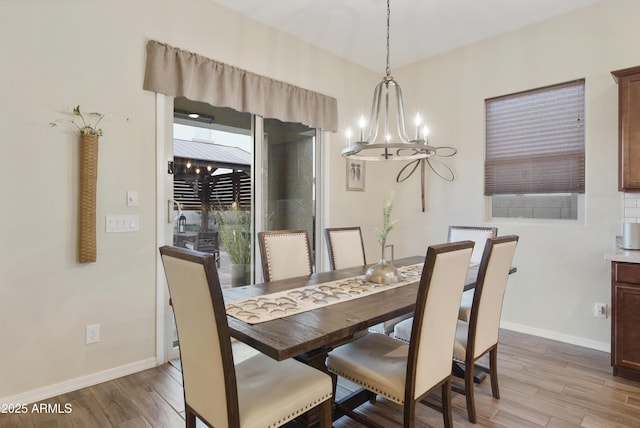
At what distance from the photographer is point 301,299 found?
1886 mm

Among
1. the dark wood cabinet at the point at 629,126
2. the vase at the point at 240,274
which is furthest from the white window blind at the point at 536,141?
the vase at the point at 240,274

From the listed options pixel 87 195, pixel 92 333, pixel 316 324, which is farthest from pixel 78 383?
pixel 316 324

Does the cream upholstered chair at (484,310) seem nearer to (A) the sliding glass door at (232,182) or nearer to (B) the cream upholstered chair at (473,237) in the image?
(B) the cream upholstered chair at (473,237)

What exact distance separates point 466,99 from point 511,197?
1163 mm

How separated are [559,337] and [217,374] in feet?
10.8

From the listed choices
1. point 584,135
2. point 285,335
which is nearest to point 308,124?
point 584,135

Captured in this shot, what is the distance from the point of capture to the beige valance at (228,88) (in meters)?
2.69

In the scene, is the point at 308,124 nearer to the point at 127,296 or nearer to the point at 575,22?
the point at 127,296

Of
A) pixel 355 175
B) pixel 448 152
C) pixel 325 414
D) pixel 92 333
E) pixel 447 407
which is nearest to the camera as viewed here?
pixel 325 414

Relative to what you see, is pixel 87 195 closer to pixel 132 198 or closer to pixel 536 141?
pixel 132 198

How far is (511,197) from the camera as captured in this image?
3.71 meters

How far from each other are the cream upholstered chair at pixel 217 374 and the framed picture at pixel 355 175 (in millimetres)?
2898

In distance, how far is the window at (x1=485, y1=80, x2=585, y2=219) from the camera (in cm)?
323

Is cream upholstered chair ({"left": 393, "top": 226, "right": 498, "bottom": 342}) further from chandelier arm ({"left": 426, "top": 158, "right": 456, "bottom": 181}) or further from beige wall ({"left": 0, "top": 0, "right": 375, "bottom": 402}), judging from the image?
beige wall ({"left": 0, "top": 0, "right": 375, "bottom": 402})
